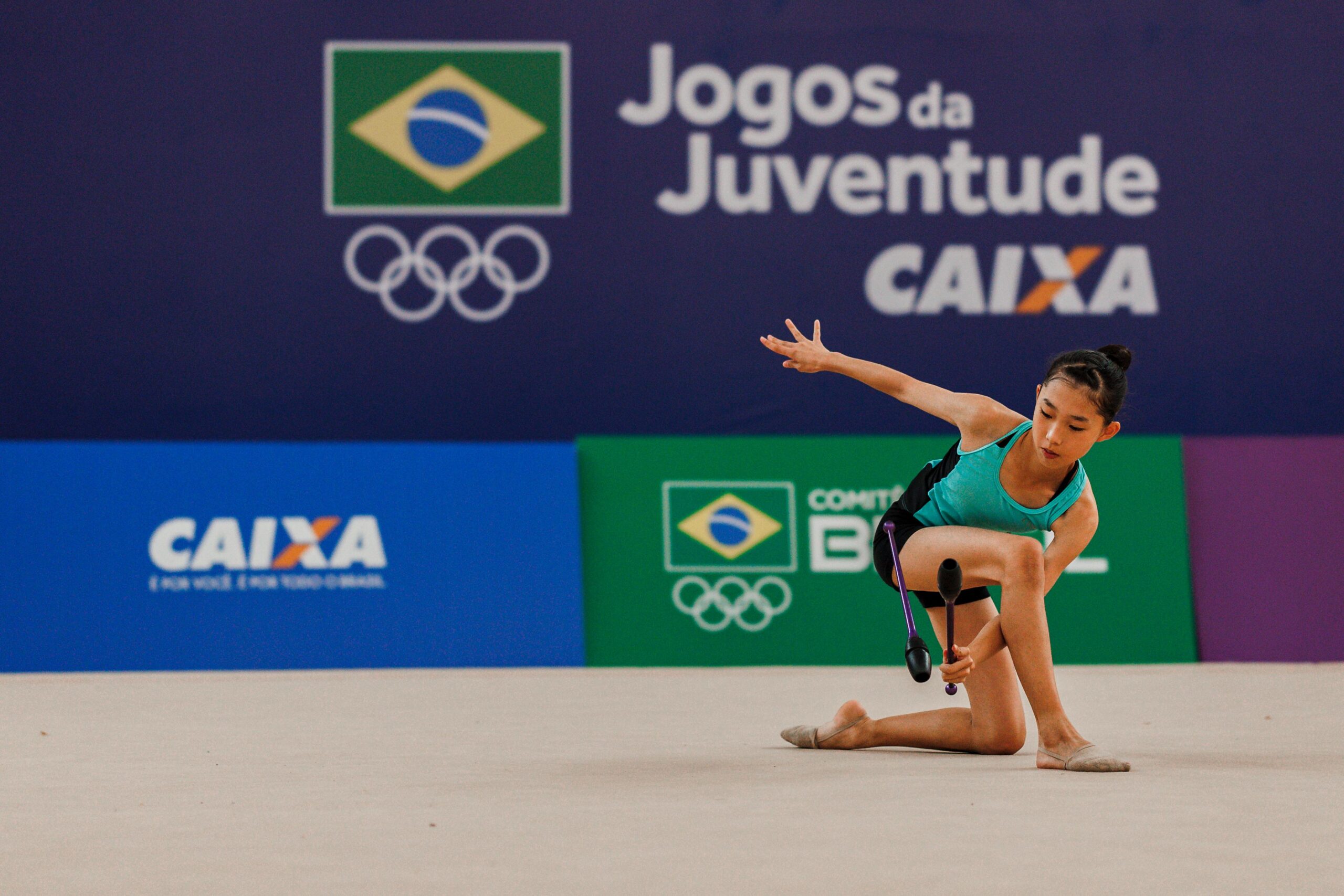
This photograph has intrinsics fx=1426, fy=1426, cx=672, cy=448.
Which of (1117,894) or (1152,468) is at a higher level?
(1152,468)

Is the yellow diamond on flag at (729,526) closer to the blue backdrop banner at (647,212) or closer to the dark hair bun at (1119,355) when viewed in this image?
the blue backdrop banner at (647,212)

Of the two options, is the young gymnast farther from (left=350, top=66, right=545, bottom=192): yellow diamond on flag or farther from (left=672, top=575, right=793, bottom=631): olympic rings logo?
(left=350, top=66, right=545, bottom=192): yellow diamond on flag

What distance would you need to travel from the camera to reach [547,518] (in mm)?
6816

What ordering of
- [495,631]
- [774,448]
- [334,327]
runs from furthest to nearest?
[334,327], [774,448], [495,631]

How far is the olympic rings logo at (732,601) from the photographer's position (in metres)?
6.75

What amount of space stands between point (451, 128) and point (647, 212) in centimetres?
122

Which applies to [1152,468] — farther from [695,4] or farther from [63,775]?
[63,775]

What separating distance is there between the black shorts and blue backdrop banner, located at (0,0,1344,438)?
13.5ft

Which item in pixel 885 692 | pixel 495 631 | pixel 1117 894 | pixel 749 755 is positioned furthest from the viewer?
pixel 495 631

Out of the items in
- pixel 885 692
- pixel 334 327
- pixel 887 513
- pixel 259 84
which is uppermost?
pixel 259 84

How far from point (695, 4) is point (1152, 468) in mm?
3635

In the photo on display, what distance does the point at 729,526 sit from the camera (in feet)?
22.6

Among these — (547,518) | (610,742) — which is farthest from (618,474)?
(610,742)

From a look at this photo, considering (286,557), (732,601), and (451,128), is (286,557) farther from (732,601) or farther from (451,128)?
(451,128)
